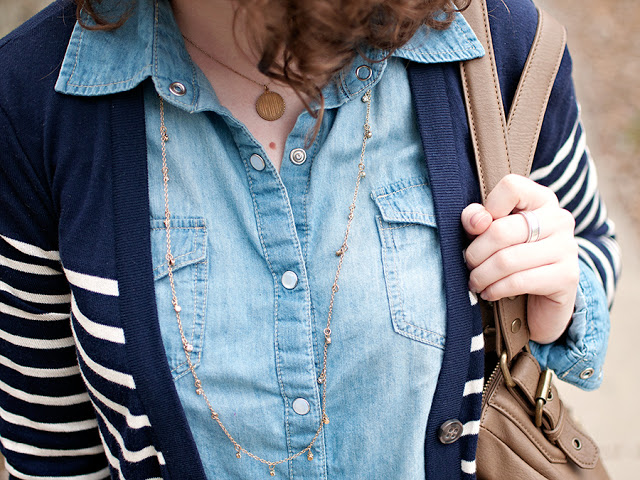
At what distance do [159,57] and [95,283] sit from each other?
422 millimetres

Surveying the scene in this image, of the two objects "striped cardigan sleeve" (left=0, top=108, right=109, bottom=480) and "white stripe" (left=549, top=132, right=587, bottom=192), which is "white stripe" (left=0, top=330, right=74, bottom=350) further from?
"white stripe" (left=549, top=132, right=587, bottom=192)

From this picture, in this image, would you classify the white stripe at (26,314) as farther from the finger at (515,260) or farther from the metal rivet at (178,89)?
the finger at (515,260)

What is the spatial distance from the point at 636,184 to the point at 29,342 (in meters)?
3.92

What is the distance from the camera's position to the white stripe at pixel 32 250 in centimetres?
Result: 120

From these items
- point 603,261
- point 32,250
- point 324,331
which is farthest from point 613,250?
point 32,250

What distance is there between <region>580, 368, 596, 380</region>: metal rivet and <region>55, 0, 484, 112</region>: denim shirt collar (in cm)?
72

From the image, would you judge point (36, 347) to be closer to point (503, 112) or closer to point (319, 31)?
point (319, 31)

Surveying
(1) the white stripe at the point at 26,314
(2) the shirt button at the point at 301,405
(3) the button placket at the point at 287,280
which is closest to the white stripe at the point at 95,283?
(1) the white stripe at the point at 26,314

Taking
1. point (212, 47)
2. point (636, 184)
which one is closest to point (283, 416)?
point (212, 47)

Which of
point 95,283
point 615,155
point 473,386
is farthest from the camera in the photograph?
point 615,155

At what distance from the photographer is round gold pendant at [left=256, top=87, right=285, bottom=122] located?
1218mm

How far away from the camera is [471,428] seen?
1263 millimetres

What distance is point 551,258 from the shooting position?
117cm

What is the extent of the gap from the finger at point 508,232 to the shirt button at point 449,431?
0.30 metres
